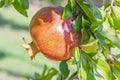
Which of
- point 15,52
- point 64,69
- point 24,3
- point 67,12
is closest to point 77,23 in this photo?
point 67,12

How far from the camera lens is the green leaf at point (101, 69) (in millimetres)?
787

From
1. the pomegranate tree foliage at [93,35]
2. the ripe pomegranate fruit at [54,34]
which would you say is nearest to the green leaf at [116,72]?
the pomegranate tree foliage at [93,35]

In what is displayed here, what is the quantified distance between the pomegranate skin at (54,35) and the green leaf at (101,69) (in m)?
0.06

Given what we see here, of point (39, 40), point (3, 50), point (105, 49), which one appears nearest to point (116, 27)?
point (105, 49)

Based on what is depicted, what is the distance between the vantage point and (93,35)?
780 mm

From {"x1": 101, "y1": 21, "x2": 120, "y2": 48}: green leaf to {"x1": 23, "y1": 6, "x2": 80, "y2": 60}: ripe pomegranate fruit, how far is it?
0.06m

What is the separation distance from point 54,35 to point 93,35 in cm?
8

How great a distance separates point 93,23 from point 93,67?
0.32 ft

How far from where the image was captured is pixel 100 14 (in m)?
0.77

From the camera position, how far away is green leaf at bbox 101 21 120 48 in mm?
764

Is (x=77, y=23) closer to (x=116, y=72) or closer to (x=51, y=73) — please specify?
(x=116, y=72)

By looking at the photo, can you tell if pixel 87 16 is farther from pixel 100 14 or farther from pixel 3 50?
pixel 3 50

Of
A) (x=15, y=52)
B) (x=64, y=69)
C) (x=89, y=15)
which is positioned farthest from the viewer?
(x=15, y=52)

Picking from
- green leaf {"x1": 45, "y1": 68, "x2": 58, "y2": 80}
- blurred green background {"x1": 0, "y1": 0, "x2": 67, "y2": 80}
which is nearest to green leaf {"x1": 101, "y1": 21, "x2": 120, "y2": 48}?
green leaf {"x1": 45, "y1": 68, "x2": 58, "y2": 80}
